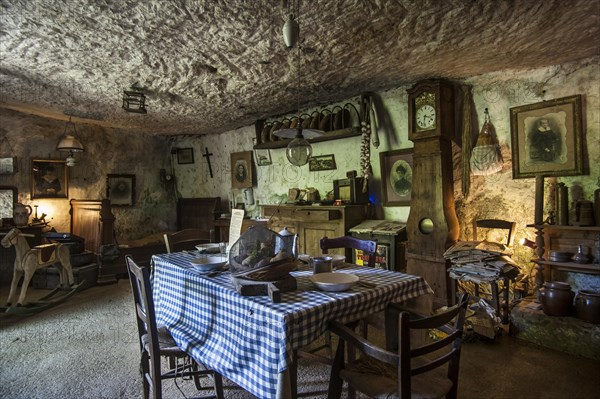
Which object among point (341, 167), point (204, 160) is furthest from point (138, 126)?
point (341, 167)

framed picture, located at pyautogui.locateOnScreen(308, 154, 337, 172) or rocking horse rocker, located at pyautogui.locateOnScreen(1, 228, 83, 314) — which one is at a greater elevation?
framed picture, located at pyautogui.locateOnScreen(308, 154, 337, 172)

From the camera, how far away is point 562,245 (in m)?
3.41

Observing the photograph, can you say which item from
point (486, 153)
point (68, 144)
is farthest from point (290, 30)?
point (68, 144)

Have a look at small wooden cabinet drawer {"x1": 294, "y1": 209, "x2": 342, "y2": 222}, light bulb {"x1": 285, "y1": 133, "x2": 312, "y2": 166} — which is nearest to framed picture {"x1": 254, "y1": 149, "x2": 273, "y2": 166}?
small wooden cabinet drawer {"x1": 294, "y1": 209, "x2": 342, "y2": 222}

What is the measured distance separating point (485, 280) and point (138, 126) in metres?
6.35

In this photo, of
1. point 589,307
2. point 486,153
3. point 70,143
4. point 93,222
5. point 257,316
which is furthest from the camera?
point 93,222

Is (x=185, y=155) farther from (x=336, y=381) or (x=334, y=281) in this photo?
(x=336, y=381)

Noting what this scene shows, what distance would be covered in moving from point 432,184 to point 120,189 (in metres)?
6.00

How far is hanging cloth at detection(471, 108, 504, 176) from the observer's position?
3.72m

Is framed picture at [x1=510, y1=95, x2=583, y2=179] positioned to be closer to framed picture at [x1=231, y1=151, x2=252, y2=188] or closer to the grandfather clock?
the grandfather clock

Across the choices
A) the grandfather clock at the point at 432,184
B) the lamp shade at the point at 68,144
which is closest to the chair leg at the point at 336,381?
the grandfather clock at the point at 432,184

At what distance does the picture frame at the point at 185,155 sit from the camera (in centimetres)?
773

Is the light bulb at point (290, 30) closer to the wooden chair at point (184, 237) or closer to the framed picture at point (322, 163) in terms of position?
the wooden chair at point (184, 237)

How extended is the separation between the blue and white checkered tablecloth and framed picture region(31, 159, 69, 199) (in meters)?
4.96
